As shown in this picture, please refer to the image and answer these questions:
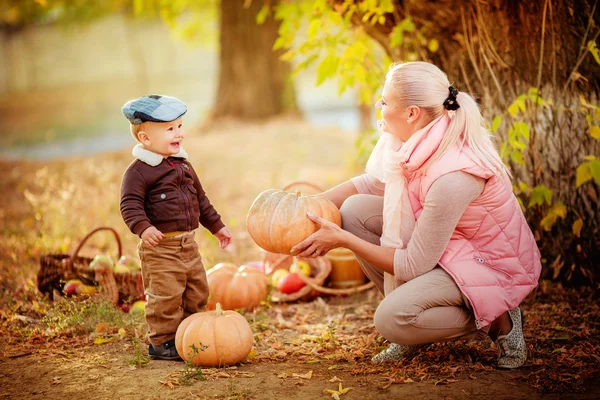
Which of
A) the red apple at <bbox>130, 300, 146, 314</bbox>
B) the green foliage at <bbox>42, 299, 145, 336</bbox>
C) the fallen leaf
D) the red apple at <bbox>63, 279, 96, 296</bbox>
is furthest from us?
the red apple at <bbox>63, 279, 96, 296</bbox>

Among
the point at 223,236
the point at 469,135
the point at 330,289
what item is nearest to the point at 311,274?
the point at 330,289

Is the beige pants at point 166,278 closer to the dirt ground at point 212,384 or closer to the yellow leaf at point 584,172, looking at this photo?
the dirt ground at point 212,384

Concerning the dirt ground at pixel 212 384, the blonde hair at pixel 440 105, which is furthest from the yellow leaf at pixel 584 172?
the dirt ground at pixel 212 384

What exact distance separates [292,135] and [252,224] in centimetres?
846

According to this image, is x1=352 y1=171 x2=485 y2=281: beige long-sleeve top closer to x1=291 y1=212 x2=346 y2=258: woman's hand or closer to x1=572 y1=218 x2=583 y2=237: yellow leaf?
x1=291 y1=212 x2=346 y2=258: woman's hand

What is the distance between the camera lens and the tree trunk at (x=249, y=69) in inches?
494

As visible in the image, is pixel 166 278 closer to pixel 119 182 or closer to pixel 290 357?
pixel 290 357

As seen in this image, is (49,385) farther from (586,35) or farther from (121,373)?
(586,35)

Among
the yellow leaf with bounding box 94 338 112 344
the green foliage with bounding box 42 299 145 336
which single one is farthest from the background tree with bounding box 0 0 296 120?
the yellow leaf with bounding box 94 338 112 344

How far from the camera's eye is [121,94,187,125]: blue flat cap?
3.55 meters

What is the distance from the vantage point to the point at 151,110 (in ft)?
11.7

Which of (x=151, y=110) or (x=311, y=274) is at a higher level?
(x=151, y=110)

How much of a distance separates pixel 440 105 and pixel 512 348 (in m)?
1.30

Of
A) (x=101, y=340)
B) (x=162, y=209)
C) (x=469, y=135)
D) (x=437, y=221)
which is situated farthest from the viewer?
(x=101, y=340)
